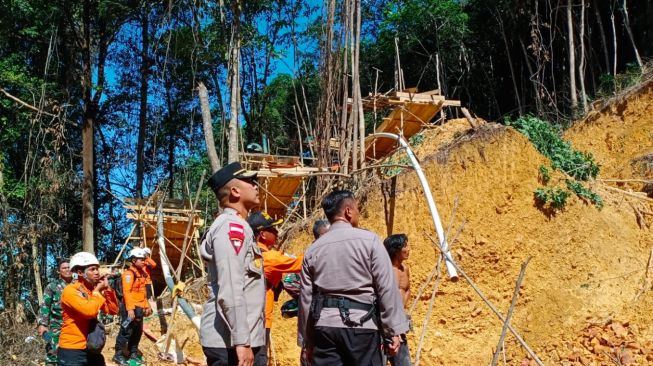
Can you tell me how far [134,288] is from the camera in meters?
8.70

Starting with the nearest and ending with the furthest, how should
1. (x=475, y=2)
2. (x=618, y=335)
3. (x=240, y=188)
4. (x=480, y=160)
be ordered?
(x=240, y=188)
(x=618, y=335)
(x=480, y=160)
(x=475, y=2)

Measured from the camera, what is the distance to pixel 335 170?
9.67 m

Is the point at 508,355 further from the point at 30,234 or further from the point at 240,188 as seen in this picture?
the point at 30,234

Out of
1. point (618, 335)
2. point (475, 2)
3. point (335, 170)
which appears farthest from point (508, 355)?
point (475, 2)

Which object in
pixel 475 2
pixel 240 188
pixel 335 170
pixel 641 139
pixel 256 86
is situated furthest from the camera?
pixel 256 86

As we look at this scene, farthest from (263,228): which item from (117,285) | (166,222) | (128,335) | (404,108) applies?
(166,222)

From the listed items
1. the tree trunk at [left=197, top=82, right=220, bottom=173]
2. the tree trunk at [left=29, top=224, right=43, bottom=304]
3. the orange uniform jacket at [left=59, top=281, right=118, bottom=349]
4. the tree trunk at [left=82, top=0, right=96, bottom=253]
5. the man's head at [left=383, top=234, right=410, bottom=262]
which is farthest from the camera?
the tree trunk at [left=82, top=0, right=96, bottom=253]

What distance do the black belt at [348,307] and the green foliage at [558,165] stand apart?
5307 millimetres

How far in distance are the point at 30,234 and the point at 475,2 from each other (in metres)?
14.1

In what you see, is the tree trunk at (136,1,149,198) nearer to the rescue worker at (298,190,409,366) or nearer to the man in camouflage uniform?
the man in camouflage uniform

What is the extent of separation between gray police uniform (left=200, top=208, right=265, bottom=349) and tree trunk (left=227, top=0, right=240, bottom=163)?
23.1 ft

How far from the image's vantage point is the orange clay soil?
720 centimetres

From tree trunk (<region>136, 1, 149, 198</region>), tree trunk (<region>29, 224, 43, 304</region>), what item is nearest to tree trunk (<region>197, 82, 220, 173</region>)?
tree trunk (<region>29, 224, 43, 304</region>)

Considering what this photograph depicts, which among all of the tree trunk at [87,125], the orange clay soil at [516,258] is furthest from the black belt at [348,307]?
the tree trunk at [87,125]
